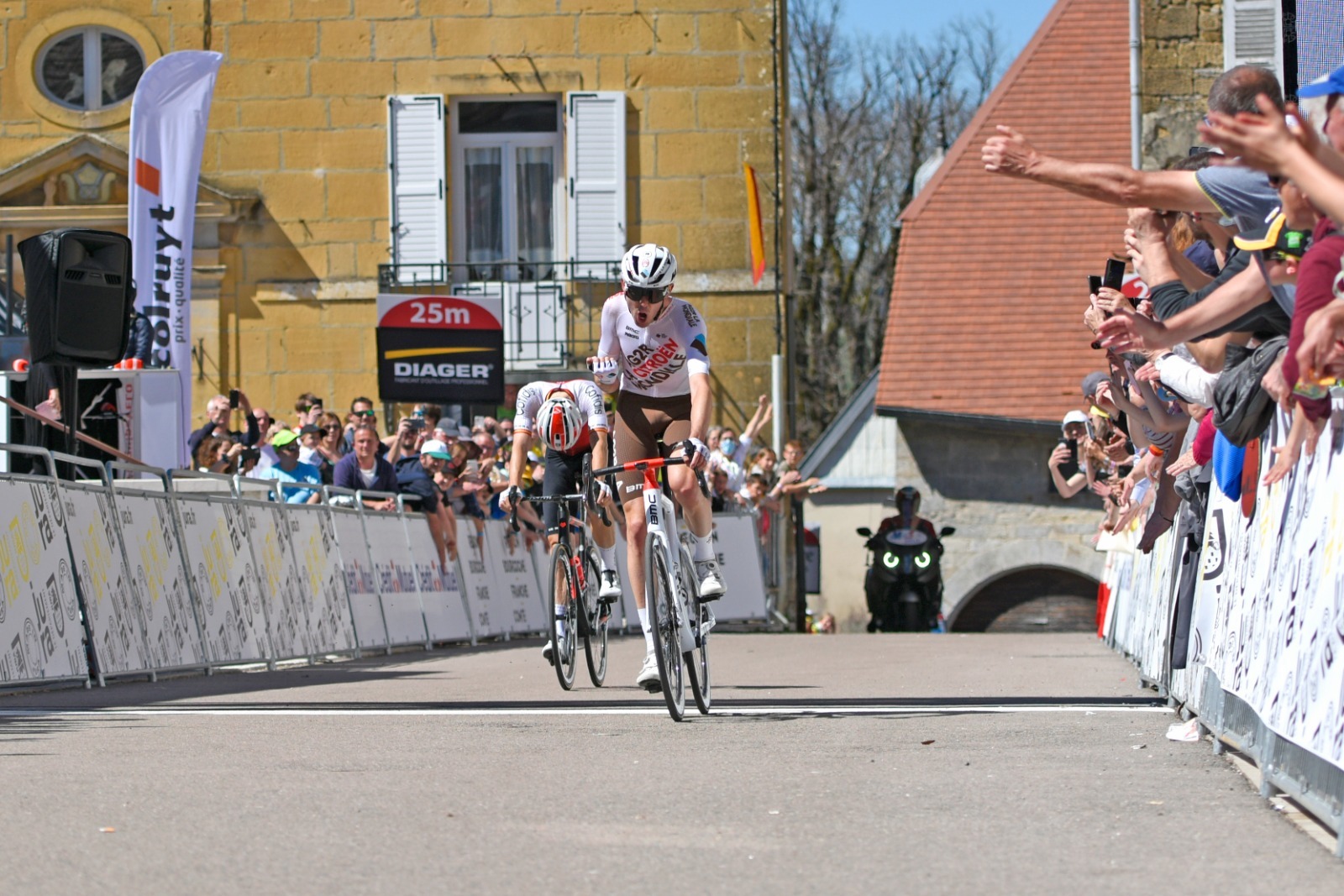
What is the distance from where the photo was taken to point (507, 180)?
97.3 ft

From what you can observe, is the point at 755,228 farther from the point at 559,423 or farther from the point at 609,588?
the point at 609,588

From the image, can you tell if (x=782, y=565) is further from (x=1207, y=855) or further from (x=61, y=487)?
(x=1207, y=855)

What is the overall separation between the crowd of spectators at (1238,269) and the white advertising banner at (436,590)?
10.2 metres

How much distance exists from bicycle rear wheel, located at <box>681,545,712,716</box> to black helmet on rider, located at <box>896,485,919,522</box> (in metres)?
22.2

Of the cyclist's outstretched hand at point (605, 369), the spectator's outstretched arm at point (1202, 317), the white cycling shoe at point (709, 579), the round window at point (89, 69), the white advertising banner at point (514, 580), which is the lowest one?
the white advertising banner at point (514, 580)

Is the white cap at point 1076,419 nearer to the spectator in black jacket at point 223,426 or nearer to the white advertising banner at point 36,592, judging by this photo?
the spectator in black jacket at point 223,426

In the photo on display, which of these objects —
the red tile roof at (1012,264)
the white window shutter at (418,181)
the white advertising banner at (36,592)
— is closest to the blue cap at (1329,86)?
the white advertising banner at (36,592)

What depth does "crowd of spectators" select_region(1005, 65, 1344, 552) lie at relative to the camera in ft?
16.9

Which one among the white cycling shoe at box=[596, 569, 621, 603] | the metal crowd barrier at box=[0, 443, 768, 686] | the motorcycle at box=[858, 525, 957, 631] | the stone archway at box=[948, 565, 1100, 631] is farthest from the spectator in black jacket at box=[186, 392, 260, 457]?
the stone archway at box=[948, 565, 1100, 631]

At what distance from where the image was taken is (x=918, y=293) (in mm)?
43406

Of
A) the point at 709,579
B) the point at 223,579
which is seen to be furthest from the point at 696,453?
the point at 223,579

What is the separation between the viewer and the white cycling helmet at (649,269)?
9906 mm

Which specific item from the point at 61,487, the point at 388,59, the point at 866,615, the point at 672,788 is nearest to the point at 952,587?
the point at 866,615

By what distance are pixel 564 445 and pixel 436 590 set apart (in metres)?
7.71
